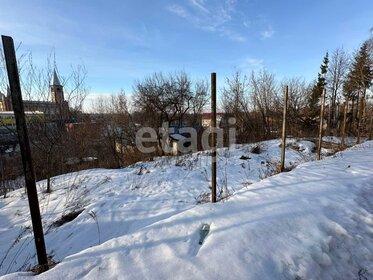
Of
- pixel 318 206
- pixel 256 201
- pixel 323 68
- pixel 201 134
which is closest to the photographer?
pixel 318 206

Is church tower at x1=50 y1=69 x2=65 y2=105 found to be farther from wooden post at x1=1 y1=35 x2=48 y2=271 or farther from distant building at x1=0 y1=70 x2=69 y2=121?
wooden post at x1=1 y1=35 x2=48 y2=271

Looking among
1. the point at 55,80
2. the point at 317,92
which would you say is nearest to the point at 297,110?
the point at 317,92

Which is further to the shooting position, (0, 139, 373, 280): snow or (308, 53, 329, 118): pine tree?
(308, 53, 329, 118): pine tree

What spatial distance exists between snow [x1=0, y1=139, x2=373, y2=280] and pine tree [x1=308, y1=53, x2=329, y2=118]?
688 inches

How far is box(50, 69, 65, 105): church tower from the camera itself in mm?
6223

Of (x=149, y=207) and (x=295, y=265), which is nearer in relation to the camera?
(x=295, y=265)

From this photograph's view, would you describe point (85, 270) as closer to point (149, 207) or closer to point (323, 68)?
point (149, 207)

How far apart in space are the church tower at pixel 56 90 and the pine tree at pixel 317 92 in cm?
1831

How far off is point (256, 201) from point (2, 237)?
4.64 meters

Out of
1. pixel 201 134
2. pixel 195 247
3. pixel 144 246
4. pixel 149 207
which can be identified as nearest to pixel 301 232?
pixel 195 247

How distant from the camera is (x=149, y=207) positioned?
4.64 metres

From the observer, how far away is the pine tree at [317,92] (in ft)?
71.7

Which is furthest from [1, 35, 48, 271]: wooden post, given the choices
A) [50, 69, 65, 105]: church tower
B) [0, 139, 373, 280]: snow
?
[50, 69, 65, 105]: church tower

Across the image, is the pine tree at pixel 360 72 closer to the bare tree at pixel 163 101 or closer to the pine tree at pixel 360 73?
the pine tree at pixel 360 73
